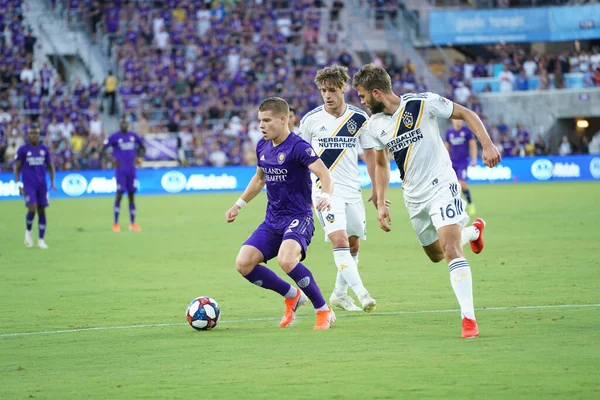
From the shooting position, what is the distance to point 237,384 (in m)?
7.05

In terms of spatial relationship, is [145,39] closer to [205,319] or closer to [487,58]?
[487,58]

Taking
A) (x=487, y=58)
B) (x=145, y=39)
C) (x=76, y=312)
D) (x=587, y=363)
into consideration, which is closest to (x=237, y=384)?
(x=587, y=363)

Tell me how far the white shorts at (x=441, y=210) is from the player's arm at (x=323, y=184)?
2.49ft

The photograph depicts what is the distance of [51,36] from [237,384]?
40.2 meters

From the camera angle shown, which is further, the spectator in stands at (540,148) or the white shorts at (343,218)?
the spectator in stands at (540,148)

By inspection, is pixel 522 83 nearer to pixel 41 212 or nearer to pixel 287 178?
pixel 41 212

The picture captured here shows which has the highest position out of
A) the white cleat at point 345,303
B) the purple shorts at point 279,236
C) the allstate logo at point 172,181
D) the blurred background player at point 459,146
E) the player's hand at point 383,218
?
the player's hand at point 383,218

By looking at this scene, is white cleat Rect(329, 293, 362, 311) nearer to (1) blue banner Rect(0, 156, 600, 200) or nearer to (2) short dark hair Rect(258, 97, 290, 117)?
(2) short dark hair Rect(258, 97, 290, 117)

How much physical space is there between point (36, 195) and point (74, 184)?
57.7 ft

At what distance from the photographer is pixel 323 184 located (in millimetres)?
9375

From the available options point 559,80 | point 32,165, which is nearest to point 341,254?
point 32,165

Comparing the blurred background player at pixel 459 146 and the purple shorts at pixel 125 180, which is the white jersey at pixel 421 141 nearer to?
the purple shorts at pixel 125 180

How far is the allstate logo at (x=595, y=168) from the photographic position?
4100cm

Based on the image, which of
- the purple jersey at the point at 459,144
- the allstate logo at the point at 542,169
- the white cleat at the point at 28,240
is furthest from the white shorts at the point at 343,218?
the allstate logo at the point at 542,169
